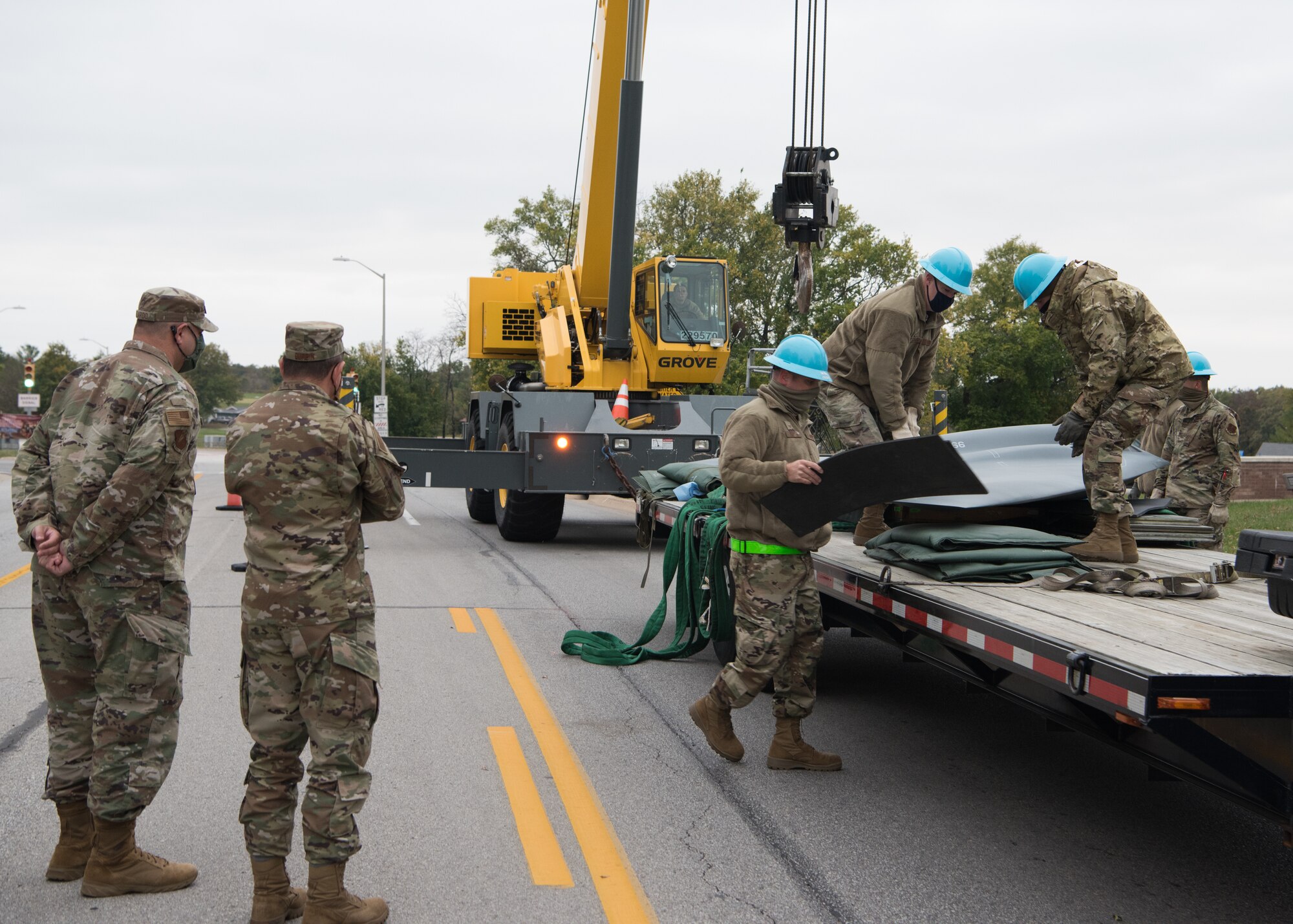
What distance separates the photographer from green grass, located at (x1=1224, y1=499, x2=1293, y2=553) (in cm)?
1603

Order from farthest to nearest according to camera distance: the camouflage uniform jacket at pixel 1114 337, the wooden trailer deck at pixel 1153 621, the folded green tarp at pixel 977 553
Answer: the camouflage uniform jacket at pixel 1114 337
the folded green tarp at pixel 977 553
the wooden trailer deck at pixel 1153 621

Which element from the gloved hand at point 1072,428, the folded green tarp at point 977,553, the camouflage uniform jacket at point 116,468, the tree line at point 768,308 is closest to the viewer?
the camouflage uniform jacket at point 116,468

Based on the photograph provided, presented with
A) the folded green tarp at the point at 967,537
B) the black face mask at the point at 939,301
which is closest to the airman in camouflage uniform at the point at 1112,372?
the folded green tarp at the point at 967,537

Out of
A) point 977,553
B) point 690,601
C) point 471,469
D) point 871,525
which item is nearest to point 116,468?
point 977,553

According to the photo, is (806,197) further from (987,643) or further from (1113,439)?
(987,643)

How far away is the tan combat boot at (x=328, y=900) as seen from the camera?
11.1ft

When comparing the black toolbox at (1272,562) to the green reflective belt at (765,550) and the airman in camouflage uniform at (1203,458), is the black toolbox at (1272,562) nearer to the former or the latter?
the green reflective belt at (765,550)

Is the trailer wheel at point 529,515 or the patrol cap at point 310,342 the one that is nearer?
the patrol cap at point 310,342

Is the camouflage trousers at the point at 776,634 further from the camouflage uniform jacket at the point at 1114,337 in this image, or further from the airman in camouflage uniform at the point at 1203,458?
the airman in camouflage uniform at the point at 1203,458

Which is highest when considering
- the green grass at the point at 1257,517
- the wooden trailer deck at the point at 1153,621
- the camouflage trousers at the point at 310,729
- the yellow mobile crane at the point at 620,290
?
the yellow mobile crane at the point at 620,290

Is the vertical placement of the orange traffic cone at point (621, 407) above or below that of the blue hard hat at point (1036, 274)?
below

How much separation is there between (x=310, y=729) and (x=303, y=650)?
0.81 feet

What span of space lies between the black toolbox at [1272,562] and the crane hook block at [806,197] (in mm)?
7139

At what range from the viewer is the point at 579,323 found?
571 inches
